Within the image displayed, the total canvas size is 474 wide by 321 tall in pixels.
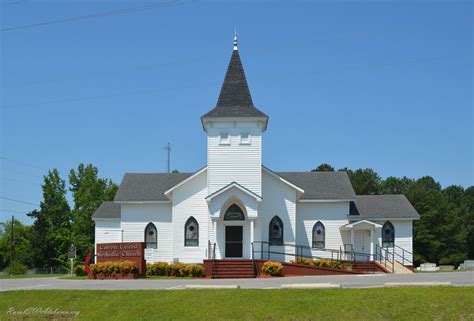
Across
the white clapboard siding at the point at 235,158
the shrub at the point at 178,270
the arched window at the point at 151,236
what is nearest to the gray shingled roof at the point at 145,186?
the arched window at the point at 151,236

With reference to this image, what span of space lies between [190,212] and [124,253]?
846cm

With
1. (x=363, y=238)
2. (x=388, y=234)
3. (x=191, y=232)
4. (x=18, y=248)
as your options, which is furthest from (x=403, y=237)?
(x=18, y=248)

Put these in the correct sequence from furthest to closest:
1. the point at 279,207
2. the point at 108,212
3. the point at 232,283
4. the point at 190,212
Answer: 1. the point at 108,212
2. the point at 190,212
3. the point at 279,207
4. the point at 232,283

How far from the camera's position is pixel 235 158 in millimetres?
37938

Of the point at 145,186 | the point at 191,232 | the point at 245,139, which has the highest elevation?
the point at 245,139

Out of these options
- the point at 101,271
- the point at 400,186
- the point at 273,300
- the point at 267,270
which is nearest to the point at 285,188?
the point at 267,270

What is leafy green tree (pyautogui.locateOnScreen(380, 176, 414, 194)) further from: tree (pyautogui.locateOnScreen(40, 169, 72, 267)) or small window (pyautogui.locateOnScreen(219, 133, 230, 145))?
small window (pyautogui.locateOnScreen(219, 133, 230, 145))

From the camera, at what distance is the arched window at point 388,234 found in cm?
4328

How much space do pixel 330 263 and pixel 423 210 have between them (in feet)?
109

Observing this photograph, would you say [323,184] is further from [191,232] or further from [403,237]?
[191,232]

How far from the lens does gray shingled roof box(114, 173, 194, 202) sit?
42438mm

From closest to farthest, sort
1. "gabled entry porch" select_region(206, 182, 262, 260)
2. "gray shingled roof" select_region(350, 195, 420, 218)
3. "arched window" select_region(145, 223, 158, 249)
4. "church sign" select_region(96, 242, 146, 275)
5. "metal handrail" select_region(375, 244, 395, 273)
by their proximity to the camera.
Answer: "church sign" select_region(96, 242, 146, 275) → "gabled entry porch" select_region(206, 182, 262, 260) → "metal handrail" select_region(375, 244, 395, 273) → "arched window" select_region(145, 223, 158, 249) → "gray shingled roof" select_region(350, 195, 420, 218)

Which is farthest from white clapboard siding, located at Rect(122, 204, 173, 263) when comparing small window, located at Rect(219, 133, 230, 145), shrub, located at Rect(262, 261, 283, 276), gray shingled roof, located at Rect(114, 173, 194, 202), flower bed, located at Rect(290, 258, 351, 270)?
shrub, located at Rect(262, 261, 283, 276)

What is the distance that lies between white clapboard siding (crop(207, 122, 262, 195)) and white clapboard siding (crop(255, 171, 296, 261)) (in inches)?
78.3
